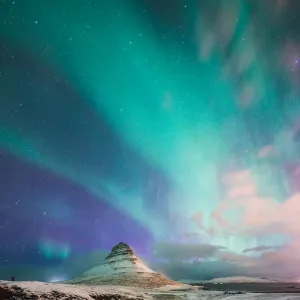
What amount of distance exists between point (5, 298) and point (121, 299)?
2356 centimetres

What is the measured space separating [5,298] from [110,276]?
530 feet

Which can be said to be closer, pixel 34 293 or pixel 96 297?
pixel 34 293

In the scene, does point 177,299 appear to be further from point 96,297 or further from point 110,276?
point 110,276

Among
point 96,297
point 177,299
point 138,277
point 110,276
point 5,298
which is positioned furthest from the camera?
point 110,276

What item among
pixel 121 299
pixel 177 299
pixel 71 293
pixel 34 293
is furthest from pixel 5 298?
pixel 177 299

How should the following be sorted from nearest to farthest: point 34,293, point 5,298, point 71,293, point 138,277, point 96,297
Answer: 1. point 5,298
2. point 34,293
3. point 71,293
4. point 96,297
5. point 138,277

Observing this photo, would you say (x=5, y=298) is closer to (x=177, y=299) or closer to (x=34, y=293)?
(x=34, y=293)

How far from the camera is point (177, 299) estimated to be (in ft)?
233

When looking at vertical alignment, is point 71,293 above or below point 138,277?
below

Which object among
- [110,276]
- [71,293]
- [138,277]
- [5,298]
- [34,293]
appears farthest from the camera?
[110,276]

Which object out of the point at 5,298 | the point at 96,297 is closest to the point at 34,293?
the point at 5,298

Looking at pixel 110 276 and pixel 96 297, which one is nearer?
pixel 96 297

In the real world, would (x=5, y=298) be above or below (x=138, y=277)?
below

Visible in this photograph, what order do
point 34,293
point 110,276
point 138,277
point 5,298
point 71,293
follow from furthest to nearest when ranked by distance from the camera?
point 110,276
point 138,277
point 71,293
point 34,293
point 5,298
